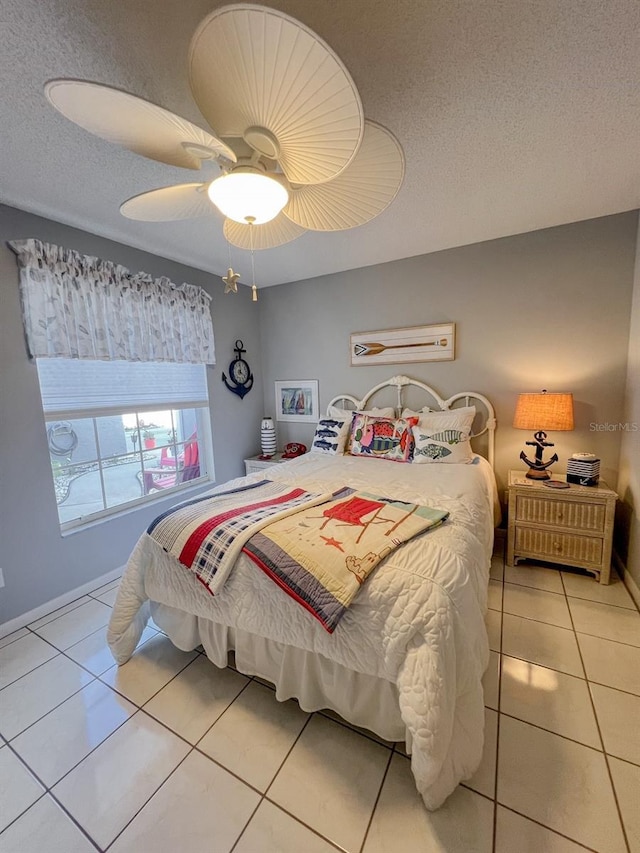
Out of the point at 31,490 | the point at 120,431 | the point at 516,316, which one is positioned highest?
the point at 516,316

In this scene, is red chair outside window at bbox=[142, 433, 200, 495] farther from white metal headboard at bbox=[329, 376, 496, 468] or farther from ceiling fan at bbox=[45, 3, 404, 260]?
ceiling fan at bbox=[45, 3, 404, 260]

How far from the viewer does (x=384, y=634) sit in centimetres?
108

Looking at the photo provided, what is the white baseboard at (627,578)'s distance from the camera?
1.97 metres

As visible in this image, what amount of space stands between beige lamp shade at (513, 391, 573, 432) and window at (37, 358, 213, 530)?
2.65 metres

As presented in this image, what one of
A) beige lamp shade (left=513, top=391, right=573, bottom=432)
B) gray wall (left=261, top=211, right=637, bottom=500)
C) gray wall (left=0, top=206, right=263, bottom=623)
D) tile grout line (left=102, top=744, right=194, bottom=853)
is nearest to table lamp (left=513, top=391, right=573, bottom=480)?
beige lamp shade (left=513, top=391, right=573, bottom=432)

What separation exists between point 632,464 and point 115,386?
3.52 m

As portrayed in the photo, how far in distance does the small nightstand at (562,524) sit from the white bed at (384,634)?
0.70 m

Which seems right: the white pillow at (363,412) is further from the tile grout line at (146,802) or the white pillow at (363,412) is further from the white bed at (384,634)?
the tile grout line at (146,802)

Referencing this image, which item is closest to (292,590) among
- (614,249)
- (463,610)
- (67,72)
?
(463,610)

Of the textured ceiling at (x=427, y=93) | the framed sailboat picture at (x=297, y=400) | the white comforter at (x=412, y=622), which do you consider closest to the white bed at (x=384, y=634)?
the white comforter at (x=412, y=622)

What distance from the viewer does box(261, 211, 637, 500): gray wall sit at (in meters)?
2.31

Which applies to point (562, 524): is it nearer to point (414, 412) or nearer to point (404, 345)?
point (414, 412)

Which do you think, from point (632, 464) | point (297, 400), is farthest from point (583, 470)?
point (297, 400)

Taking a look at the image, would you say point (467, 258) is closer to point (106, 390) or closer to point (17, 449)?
point (106, 390)
